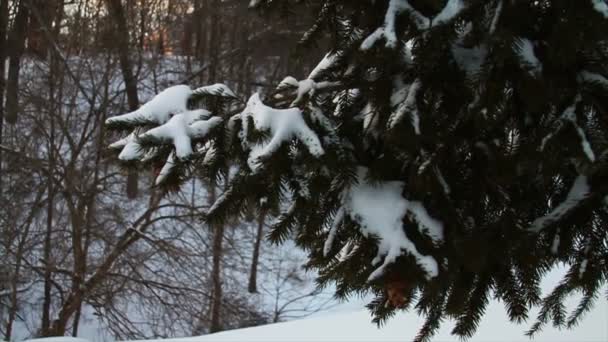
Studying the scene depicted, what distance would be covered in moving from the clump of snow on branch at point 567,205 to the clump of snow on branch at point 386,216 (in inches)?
13.8

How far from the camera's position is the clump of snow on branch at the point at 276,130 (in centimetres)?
180

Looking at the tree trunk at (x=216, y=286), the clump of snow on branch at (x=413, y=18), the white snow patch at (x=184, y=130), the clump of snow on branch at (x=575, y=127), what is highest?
the tree trunk at (x=216, y=286)

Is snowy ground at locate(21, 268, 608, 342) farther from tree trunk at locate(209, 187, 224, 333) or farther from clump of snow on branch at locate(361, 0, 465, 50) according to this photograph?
tree trunk at locate(209, 187, 224, 333)

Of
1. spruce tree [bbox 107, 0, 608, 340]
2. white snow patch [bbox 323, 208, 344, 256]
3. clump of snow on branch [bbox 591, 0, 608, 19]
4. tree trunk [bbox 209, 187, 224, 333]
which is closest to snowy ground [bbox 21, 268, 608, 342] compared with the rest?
spruce tree [bbox 107, 0, 608, 340]

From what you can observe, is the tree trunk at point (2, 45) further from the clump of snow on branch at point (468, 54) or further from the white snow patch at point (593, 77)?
the white snow patch at point (593, 77)

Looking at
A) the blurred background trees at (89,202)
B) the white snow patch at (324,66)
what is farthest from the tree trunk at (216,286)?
the white snow patch at (324,66)

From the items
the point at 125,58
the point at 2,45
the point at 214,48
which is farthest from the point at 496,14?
the point at 214,48

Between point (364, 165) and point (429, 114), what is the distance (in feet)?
0.80

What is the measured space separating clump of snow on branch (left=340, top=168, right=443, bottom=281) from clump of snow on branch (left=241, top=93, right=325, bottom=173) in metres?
0.21

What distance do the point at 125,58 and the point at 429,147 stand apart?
1016cm

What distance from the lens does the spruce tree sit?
1810 millimetres

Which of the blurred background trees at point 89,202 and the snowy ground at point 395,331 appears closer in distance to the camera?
the snowy ground at point 395,331

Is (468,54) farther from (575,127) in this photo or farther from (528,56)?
(575,127)

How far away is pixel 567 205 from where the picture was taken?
6.67 feet
